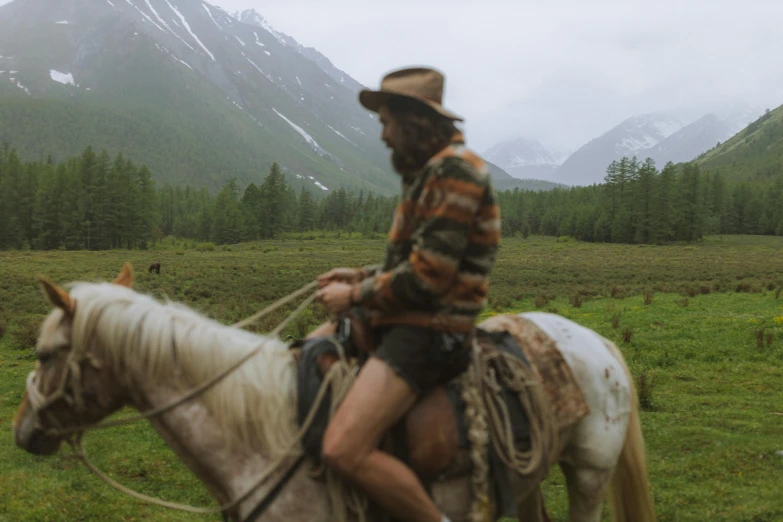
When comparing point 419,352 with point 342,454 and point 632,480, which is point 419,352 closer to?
point 342,454

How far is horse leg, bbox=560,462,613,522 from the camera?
3623mm

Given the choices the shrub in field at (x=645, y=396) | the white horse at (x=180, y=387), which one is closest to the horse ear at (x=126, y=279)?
the white horse at (x=180, y=387)

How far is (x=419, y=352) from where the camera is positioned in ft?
8.71

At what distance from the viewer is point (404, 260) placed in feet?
9.19

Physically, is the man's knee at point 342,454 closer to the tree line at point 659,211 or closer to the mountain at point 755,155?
the tree line at point 659,211

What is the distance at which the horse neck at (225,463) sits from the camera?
2.76m

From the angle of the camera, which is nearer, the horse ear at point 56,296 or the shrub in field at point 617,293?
the horse ear at point 56,296

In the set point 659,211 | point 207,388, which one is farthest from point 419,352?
point 659,211

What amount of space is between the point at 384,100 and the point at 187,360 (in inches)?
66.8

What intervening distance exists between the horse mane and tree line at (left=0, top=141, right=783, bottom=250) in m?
66.7

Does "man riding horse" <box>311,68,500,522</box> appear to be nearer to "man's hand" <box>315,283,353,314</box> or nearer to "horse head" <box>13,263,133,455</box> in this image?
"man's hand" <box>315,283,353,314</box>

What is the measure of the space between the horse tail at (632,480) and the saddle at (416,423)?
48.0 inches

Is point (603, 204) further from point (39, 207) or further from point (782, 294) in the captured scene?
point (39, 207)

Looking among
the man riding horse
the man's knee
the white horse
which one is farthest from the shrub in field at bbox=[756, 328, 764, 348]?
the man's knee
